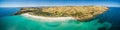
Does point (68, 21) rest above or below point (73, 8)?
below

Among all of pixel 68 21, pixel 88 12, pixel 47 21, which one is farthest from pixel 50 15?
pixel 88 12

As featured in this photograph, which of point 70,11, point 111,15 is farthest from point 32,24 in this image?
point 111,15

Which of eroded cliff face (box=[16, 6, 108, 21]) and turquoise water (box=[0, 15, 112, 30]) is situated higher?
eroded cliff face (box=[16, 6, 108, 21])

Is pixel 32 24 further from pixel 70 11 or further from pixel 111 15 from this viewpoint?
pixel 111 15

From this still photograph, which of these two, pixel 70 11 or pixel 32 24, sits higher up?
pixel 70 11

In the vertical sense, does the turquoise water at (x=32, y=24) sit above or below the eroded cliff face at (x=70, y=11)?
below

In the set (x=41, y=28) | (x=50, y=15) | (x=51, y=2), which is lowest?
(x=41, y=28)

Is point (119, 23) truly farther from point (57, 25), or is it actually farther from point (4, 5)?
point (4, 5)
